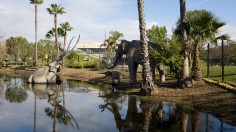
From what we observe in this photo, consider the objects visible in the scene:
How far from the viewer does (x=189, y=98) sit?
45.7ft

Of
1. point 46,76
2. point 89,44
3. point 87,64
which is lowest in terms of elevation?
point 46,76

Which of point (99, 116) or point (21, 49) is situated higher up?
point (21, 49)

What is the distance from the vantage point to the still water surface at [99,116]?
9023 mm

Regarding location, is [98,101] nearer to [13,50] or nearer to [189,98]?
[189,98]

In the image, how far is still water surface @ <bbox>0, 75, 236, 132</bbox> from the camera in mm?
9023

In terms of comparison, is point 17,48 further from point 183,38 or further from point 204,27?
point 204,27

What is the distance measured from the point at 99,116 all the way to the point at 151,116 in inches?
70.4

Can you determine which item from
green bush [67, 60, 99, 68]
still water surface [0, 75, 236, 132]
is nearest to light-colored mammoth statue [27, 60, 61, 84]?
still water surface [0, 75, 236, 132]

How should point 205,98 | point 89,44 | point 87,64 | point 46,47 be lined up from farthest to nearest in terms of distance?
point 89,44, point 46,47, point 87,64, point 205,98

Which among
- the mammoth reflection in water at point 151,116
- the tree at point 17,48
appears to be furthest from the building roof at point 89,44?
the mammoth reflection in water at point 151,116

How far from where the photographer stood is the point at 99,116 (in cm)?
1083

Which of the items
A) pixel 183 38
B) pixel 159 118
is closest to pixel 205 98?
pixel 159 118

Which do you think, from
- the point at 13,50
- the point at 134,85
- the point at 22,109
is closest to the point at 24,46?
the point at 13,50

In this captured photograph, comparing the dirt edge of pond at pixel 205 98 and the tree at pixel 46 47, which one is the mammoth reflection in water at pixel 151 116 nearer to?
the dirt edge of pond at pixel 205 98
